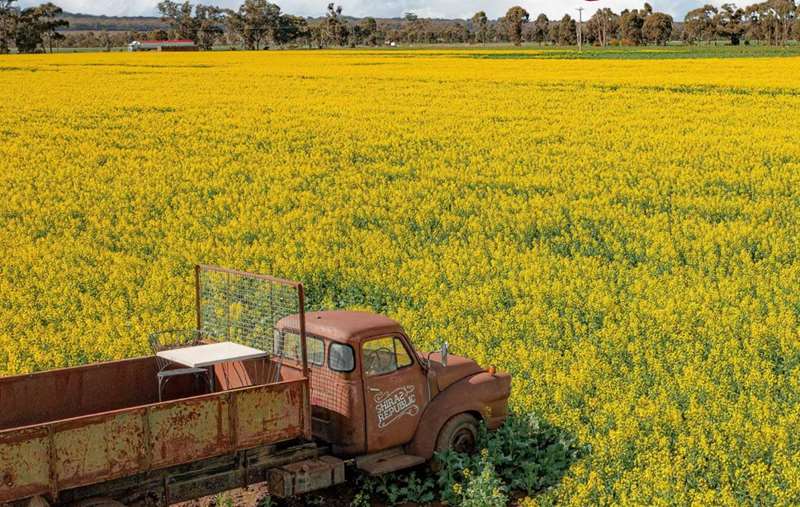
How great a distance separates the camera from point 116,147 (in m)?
30.6

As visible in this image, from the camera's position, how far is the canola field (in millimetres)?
9969

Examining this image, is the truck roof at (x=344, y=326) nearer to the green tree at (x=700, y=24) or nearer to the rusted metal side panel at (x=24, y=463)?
the rusted metal side panel at (x=24, y=463)

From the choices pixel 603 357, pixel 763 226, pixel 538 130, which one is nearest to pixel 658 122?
pixel 538 130

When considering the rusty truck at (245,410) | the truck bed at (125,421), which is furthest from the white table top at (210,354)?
the truck bed at (125,421)

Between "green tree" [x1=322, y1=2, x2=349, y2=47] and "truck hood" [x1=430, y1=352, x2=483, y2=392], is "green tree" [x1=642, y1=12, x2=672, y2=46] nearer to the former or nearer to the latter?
"green tree" [x1=322, y1=2, x2=349, y2=47]

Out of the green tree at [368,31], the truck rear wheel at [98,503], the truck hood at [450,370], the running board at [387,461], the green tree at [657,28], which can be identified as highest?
the green tree at [368,31]

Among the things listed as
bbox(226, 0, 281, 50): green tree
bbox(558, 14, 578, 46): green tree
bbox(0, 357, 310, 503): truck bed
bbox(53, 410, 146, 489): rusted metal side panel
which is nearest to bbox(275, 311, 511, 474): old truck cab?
bbox(0, 357, 310, 503): truck bed

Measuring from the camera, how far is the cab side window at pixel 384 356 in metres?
8.94

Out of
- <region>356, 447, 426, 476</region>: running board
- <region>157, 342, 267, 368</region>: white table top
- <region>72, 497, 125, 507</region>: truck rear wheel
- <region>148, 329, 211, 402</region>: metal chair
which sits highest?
<region>157, 342, 267, 368</region>: white table top

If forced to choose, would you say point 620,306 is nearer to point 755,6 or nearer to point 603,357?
point 603,357

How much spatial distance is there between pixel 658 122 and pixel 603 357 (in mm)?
23469

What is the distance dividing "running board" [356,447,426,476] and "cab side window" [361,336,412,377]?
679 millimetres

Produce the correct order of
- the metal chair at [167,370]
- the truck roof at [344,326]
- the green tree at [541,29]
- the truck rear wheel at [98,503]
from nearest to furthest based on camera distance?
the truck rear wheel at [98,503]
the metal chair at [167,370]
the truck roof at [344,326]
the green tree at [541,29]

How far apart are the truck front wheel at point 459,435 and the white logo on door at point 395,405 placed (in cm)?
35
